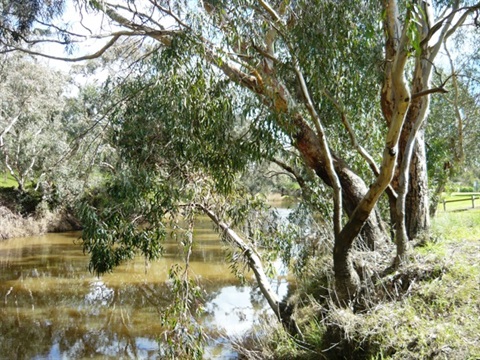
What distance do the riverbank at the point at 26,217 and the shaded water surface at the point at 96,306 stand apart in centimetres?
293

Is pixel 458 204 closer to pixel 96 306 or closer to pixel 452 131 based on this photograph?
pixel 452 131

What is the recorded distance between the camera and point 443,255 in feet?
14.5

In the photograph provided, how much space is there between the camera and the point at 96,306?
9.02 m

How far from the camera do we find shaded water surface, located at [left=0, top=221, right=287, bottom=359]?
6867 millimetres

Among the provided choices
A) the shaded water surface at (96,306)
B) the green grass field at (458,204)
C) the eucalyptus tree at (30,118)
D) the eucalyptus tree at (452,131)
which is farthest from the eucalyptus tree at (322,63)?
the eucalyptus tree at (30,118)

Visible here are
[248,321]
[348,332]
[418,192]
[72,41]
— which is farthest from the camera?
[248,321]

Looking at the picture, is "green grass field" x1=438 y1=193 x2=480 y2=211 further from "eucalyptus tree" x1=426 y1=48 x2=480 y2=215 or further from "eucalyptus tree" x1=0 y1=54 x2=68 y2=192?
"eucalyptus tree" x1=0 y1=54 x2=68 y2=192

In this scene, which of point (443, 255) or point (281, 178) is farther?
point (281, 178)

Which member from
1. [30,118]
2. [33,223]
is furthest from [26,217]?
[30,118]

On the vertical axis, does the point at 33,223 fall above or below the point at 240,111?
below

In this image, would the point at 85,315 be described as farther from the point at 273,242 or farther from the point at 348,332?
the point at 348,332

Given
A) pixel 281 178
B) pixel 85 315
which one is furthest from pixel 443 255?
pixel 281 178

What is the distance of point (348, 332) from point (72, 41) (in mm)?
4058

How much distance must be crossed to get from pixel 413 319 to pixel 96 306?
22.2ft
